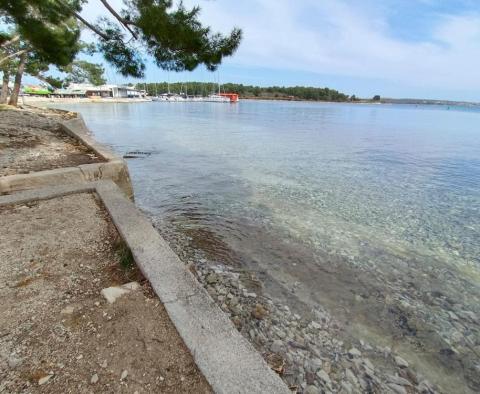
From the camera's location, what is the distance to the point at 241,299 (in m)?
3.18

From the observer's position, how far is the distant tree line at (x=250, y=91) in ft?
389

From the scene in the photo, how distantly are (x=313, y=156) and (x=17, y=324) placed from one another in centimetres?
1182

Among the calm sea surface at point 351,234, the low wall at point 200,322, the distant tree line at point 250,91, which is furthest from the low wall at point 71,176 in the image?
the distant tree line at point 250,91

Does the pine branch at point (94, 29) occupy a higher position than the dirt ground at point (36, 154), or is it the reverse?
the pine branch at point (94, 29)

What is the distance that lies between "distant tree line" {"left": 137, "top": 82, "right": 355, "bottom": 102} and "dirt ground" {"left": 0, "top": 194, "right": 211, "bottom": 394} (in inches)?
4811

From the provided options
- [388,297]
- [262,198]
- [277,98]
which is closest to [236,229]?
[262,198]

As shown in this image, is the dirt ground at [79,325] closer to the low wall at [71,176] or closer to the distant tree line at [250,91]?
the low wall at [71,176]

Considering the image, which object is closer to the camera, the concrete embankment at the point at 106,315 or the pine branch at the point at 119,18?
the concrete embankment at the point at 106,315

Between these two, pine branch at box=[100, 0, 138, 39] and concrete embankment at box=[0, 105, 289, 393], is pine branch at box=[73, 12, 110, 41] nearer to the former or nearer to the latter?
pine branch at box=[100, 0, 138, 39]

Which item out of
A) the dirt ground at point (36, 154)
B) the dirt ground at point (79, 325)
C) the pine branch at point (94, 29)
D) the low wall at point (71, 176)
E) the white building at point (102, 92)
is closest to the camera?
the dirt ground at point (79, 325)

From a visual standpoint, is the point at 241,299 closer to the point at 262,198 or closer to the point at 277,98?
the point at 262,198

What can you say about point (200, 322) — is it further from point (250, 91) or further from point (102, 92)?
point (250, 91)

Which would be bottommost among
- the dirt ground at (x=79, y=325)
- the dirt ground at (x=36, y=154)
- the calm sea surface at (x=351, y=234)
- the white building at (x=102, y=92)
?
the calm sea surface at (x=351, y=234)

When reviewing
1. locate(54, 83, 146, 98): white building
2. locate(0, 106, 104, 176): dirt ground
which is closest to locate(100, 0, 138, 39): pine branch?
locate(0, 106, 104, 176): dirt ground
